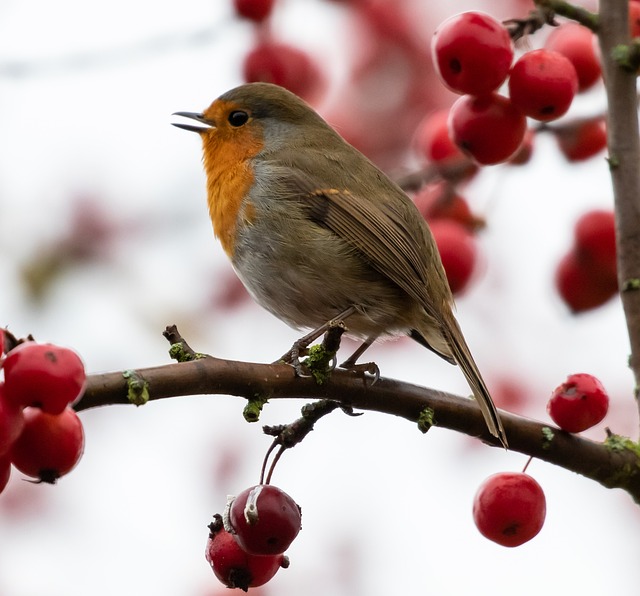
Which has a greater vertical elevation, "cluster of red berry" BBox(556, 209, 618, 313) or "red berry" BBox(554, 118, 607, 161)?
"red berry" BBox(554, 118, 607, 161)

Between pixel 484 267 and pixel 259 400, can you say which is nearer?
pixel 259 400

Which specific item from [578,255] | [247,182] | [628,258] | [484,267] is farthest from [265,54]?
[628,258]

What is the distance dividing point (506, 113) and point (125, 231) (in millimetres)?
2411

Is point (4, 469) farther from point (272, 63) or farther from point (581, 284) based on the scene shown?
point (272, 63)

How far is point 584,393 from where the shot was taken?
2.03 metres

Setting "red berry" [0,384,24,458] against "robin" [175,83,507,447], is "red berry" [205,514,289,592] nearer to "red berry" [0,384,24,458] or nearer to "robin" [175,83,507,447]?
"red berry" [0,384,24,458]

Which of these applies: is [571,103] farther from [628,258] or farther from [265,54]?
[265,54]

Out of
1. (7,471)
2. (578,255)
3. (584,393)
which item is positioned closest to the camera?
(7,471)

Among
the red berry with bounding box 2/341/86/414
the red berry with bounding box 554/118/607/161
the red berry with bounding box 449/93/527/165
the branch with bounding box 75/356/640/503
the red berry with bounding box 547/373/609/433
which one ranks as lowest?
the red berry with bounding box 2/341/86/414

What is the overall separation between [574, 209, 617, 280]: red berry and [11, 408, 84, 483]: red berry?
68.1 inches

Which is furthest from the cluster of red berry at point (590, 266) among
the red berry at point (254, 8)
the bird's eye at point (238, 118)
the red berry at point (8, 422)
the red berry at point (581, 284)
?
the red berry at point (8, 422)

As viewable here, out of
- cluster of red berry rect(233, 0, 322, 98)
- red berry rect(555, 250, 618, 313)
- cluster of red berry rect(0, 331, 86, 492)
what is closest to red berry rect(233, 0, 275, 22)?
cluster of red berry rect(233, 0, 322, 98)

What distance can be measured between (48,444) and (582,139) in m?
1.88

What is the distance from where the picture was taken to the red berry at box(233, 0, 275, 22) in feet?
10.4
